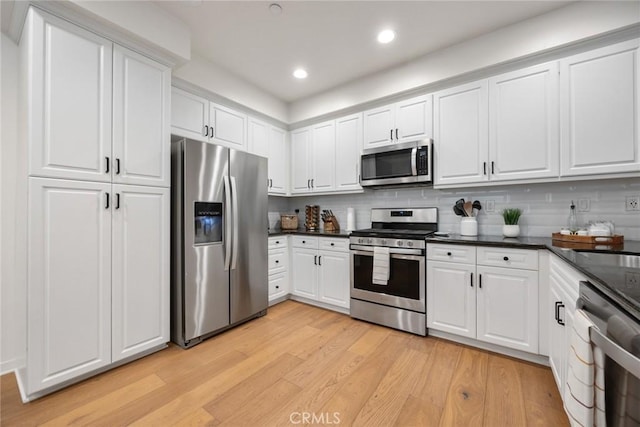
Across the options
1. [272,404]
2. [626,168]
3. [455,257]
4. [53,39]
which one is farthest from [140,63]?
[626,168]

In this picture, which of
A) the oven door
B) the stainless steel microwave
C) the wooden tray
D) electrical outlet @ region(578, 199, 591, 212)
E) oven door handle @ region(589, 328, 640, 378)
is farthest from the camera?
the stainless steel microwave

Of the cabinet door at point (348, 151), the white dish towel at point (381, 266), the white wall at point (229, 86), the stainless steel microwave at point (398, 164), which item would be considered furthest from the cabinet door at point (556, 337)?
the white wall at point (229, 86)

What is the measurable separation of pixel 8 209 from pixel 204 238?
139 cm

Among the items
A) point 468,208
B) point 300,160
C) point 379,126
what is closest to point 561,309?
point 468,208

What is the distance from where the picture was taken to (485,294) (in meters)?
2.21

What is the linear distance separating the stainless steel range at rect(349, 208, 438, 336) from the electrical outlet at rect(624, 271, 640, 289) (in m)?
1.48

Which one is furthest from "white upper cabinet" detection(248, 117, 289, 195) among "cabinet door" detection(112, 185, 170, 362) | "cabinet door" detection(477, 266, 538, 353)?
"cabinet door" detection(477, 266, 538, 353)

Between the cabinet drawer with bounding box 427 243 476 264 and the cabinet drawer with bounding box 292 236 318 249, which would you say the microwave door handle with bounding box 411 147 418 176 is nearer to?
the cabinet drawer with bounding box 427 243 476 264

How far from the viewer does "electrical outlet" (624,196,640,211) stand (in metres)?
2.08

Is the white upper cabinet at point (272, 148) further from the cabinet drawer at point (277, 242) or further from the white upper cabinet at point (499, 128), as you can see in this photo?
the white upper cabinet at point (499, 128)

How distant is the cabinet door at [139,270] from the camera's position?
78.3 inches

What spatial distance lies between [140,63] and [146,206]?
114 cm

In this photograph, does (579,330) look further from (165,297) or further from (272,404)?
(165,297)

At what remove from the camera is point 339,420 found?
59.3 inches
